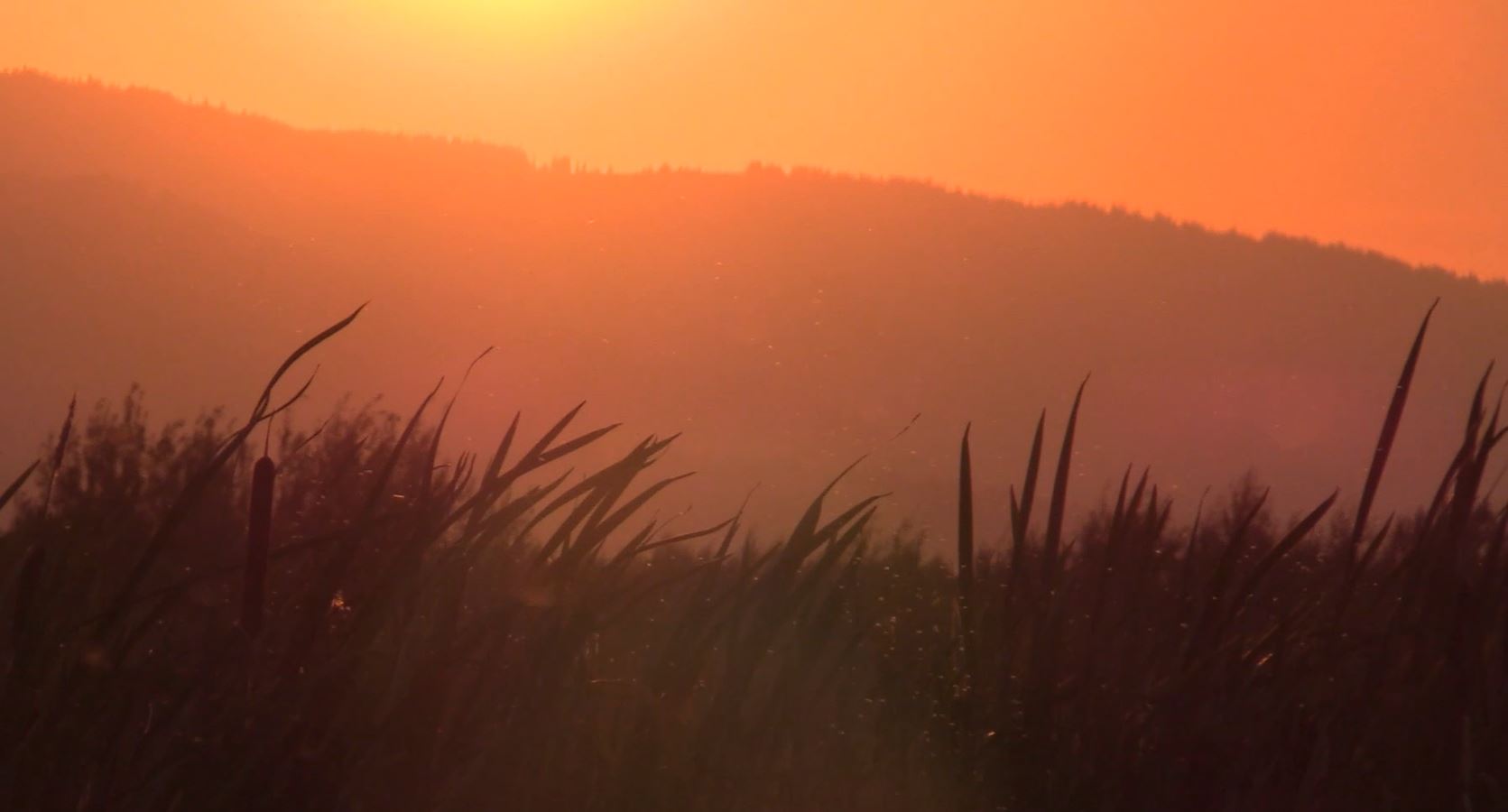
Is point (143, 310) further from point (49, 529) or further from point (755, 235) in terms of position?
point (49, 529)

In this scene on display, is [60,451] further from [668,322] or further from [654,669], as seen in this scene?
[668,322]

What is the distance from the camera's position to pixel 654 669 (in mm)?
1662

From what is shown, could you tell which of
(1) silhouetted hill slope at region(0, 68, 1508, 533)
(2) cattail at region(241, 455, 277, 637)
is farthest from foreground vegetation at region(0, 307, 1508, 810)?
(1) silhouetted hill slope at region(0, 68, 1508, 533)

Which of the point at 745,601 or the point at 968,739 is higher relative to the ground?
the point at 745,601

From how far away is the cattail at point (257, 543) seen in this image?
44.9 inches

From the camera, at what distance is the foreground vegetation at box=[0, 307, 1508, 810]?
1.29 m

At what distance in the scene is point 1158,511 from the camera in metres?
2.08

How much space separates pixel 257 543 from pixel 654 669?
0.60 meters

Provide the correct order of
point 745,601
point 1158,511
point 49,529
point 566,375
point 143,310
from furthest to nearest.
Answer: point 143,310 → point 566,375 → point 1158,511 → point 745,601 → point 49,529

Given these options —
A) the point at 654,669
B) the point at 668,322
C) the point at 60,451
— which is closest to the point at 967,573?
the point at 654,669

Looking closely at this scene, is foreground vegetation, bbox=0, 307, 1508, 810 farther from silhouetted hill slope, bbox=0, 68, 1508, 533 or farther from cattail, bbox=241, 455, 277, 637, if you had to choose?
silhouetted hill slope, bbox=0, 68, 1508, 533

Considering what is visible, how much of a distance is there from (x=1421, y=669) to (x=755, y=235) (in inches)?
2797

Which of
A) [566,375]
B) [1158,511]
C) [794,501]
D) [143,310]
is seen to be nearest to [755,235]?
[566,375]

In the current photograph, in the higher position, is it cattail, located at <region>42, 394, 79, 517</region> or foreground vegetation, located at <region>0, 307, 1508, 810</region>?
cattail, located at <region>42, 394, 79, 517</region>
